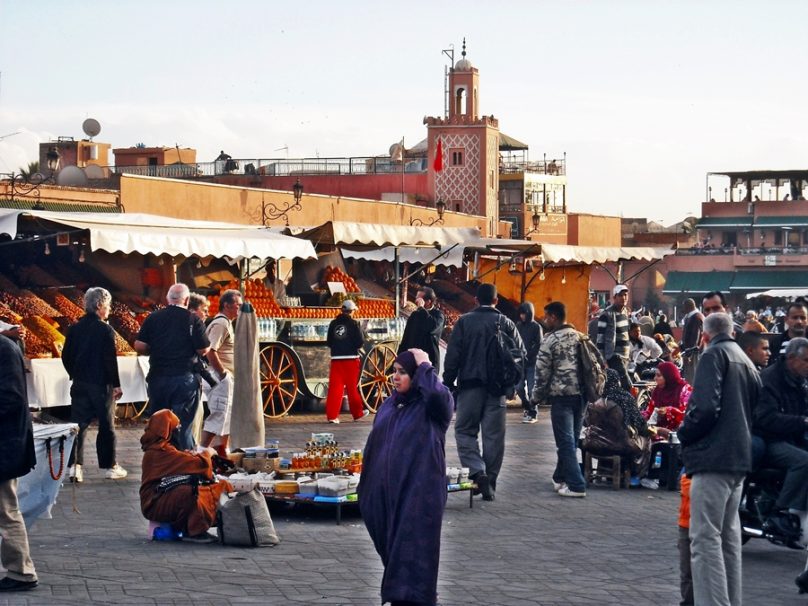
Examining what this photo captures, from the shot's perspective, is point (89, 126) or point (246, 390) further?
point (89, 126)

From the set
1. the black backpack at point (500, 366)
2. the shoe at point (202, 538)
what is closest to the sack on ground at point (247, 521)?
the shoe at point (202, 538)

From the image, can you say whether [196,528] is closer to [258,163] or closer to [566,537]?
[566,537]

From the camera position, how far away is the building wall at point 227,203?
82.1 ft

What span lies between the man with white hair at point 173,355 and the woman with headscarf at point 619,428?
340cm

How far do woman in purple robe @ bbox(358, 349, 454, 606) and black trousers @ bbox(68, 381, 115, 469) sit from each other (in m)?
5.78

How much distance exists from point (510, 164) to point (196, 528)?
7338 cm

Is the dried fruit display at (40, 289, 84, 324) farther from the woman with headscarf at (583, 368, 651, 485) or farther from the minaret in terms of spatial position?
the minaret

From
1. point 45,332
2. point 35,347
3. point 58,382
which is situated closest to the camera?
point 58,382

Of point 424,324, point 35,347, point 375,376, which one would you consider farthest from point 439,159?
point 35,347

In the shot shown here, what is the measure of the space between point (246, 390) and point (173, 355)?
4.50 feet

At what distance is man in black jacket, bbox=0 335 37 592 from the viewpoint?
766 centimetres

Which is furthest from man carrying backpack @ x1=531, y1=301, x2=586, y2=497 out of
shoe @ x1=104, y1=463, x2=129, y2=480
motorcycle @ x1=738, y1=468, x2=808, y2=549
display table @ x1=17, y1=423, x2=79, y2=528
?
display table @ x1=17, y1=423, x2=79, y2=528

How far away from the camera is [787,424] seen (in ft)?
30.2

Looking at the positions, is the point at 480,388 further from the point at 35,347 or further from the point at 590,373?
the point at 35,347
